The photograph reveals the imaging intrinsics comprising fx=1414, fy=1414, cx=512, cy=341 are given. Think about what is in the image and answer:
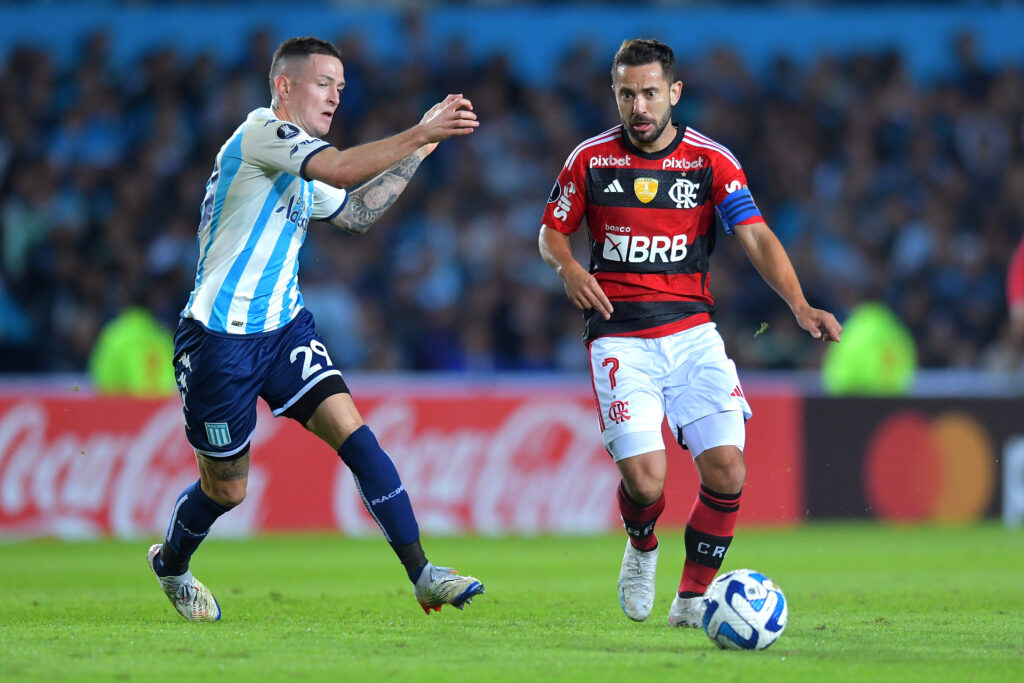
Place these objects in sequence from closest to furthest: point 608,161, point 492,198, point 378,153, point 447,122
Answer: point 378,153
point 447,122
point 608,161
point 492,198

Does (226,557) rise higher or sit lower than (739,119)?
lower

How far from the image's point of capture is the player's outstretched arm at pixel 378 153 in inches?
227

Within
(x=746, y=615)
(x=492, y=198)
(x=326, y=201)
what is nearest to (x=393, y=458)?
(x=492, y=198)

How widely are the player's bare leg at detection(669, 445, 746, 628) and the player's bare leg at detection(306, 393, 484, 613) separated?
1042mm

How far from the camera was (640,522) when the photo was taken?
6422 mm

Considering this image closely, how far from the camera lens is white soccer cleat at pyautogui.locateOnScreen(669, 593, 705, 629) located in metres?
6.29

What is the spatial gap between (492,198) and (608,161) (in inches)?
355

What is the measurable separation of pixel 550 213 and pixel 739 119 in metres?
10.3

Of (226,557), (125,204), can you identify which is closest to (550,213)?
(226,557)

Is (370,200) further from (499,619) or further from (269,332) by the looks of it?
(499,619)

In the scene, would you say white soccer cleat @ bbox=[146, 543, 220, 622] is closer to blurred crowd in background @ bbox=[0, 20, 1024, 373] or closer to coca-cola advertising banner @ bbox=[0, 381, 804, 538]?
coca-cola advertising banner @ bbox=[0, 381, 804, 538]

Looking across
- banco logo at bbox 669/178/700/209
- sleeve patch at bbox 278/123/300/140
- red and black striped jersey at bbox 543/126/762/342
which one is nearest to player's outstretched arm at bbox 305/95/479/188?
sleeve patch at bbox 278/123/300/140

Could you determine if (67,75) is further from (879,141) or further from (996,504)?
(996,504)

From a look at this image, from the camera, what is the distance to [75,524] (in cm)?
1190
